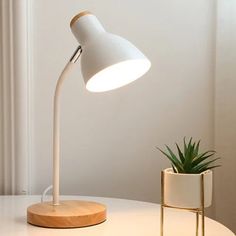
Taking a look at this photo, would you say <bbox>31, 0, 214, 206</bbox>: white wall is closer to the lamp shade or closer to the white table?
the white table

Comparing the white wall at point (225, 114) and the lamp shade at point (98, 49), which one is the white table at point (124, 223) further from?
the white wall at point (225, 114)

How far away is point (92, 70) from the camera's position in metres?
0.91

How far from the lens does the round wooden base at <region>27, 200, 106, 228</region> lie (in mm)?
1002

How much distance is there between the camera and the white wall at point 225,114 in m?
1.55

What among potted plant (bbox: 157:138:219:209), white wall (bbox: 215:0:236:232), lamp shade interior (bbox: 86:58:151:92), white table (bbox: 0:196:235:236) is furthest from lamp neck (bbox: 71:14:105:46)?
white wall (bbox: 215:0:236:232)

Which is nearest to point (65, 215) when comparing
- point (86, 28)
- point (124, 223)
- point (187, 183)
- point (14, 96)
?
point (124, 223)

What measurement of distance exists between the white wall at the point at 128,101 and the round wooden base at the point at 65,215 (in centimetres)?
39

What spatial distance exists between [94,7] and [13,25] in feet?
0.85

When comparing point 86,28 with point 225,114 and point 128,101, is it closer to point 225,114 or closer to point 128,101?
point 128,101

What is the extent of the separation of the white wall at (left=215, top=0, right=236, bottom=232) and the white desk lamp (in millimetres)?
593

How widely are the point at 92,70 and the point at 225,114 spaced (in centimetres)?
77

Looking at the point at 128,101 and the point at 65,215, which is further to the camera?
the point at 128,101

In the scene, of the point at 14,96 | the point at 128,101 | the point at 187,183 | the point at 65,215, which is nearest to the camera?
the point at 187,183

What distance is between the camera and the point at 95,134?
4.87 ft
